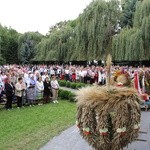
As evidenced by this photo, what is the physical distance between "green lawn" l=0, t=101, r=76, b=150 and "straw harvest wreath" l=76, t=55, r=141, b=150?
2.34 m

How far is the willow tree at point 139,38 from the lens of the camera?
3325 cm

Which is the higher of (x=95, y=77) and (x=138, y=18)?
(x=138, y=18)

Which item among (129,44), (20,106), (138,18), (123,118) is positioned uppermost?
(138,18)

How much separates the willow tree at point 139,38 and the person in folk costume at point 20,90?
16.8m

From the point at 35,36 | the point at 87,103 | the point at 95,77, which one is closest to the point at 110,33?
the point at 95,77

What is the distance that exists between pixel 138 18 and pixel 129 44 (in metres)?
2.36

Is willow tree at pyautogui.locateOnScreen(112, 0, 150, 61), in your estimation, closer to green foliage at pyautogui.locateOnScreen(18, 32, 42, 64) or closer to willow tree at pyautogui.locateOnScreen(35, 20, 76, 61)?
willow tree at pyautogui.locateOnScreen(35, 20, 76, 61)

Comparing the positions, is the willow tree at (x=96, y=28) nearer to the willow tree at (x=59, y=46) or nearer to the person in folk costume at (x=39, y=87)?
the willow tree at (x=59, y=46)

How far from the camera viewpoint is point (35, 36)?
68938 millimetres

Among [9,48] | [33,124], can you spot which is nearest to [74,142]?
[33,124]

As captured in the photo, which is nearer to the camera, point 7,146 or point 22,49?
point 7,146

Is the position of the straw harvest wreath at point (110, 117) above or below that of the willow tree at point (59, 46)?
below

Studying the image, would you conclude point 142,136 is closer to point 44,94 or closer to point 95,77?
point 44,94

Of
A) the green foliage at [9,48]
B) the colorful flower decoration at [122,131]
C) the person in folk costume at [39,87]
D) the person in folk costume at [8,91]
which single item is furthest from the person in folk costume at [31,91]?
the green foliage at [9,48]
